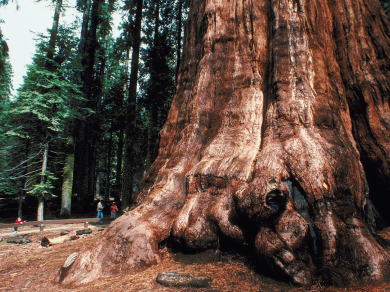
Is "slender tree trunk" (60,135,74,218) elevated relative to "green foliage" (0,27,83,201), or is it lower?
lower

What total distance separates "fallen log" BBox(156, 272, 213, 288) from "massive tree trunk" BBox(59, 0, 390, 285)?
65cm

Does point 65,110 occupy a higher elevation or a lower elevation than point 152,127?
higher

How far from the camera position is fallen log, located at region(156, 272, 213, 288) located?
10.5 feet

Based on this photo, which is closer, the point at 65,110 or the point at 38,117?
the point at 38,117

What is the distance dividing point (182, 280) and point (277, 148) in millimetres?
2397

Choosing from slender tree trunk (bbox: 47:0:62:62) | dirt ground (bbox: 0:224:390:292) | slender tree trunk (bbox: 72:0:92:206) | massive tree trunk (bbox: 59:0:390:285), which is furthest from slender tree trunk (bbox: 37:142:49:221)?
massive tree trunk (bbox: 59:0:390:285)

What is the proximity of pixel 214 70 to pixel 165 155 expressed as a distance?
228 centimetres

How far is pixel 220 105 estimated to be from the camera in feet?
18.2

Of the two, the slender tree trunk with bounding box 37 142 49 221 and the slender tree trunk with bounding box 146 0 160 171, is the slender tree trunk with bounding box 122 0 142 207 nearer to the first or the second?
the slender tree trunk with bounding box 146 0 160 171

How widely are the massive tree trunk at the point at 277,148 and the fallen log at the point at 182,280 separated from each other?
0.65m

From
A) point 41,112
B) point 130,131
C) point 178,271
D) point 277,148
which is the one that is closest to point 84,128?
point 41,112

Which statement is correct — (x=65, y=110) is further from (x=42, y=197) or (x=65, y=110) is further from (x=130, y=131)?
(x=42, y=197)

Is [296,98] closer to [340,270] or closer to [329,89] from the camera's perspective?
[329,89]

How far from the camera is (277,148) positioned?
4102 millimetres
